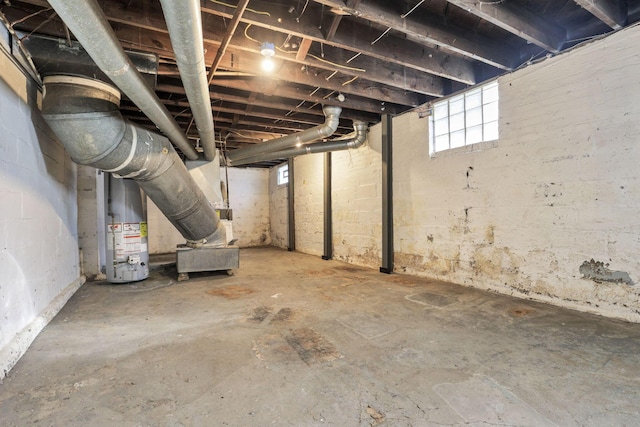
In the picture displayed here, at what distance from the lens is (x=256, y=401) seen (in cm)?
132

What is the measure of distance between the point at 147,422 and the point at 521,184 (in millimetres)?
3316

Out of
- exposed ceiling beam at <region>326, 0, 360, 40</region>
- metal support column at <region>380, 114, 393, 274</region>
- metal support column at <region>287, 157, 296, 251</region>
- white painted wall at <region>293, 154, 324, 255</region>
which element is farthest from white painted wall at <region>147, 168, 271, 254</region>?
exposed ceiling beam at <region>326, 0, 360, 40</region>

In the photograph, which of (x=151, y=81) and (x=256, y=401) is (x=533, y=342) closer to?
(x=256, y=401)

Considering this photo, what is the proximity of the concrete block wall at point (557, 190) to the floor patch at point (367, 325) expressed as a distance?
1.56 meters

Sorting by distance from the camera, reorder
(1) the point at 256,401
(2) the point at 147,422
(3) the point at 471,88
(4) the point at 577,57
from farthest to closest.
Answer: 1. (3) the point at 471,88
2. (4) the point at 577,57
3. (1) the point at 256,401
4. (2) the point at 147,422

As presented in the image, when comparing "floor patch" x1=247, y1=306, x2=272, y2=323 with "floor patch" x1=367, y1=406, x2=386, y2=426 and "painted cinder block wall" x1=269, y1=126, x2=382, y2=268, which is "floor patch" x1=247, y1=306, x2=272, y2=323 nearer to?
"floor patch" x1=367, y1=406, x2=386, y2=426

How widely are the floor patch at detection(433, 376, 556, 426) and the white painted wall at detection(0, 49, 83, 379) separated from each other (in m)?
2.24

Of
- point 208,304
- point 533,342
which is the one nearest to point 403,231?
point 533,342

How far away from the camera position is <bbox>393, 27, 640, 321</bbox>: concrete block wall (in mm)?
2234

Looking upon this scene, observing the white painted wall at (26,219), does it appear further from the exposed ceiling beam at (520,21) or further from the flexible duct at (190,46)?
the exposed ceiling beam at (520,21)

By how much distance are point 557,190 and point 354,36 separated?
88.1 inches

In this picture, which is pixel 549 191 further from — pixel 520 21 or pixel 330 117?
pixel 330 117

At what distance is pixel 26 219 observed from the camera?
1.98m

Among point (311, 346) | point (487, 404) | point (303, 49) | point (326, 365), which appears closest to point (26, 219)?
point (311, 346)
